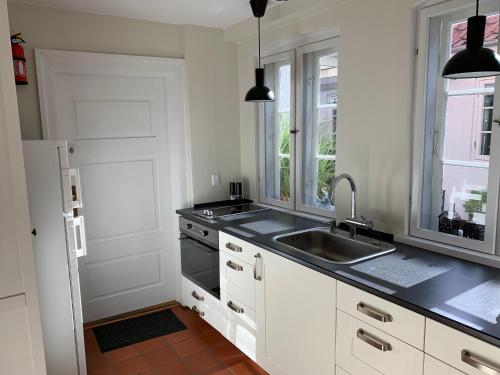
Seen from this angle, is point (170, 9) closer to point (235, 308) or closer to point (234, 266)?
point (234, 266)

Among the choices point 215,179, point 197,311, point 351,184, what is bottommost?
point 197,311

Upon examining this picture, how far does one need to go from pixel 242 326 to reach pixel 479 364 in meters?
1.57

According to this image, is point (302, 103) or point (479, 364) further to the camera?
point (302, 103)

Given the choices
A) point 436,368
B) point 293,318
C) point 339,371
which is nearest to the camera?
point 436,368

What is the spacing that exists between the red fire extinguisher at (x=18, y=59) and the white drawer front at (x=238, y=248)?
1680 mm

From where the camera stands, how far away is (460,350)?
4.50 ft

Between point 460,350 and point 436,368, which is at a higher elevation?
point 460,350

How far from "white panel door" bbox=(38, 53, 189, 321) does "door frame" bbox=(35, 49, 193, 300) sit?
0.03ft

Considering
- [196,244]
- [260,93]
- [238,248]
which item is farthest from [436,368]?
[196,244]

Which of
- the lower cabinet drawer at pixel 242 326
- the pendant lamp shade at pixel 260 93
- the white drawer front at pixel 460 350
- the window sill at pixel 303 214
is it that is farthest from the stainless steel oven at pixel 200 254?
the white drawer front at pixel 460 350

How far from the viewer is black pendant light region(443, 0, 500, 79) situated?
138 cm

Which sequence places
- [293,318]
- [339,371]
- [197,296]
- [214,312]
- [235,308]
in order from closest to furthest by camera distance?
1. [339,371]
2. [293,318]
3. [235,308]
4. [214,312]
5. [197,296]

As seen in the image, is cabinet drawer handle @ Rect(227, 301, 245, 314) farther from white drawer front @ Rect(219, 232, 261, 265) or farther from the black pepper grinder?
the black pepper grinder

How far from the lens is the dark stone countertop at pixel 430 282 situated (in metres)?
1.39
